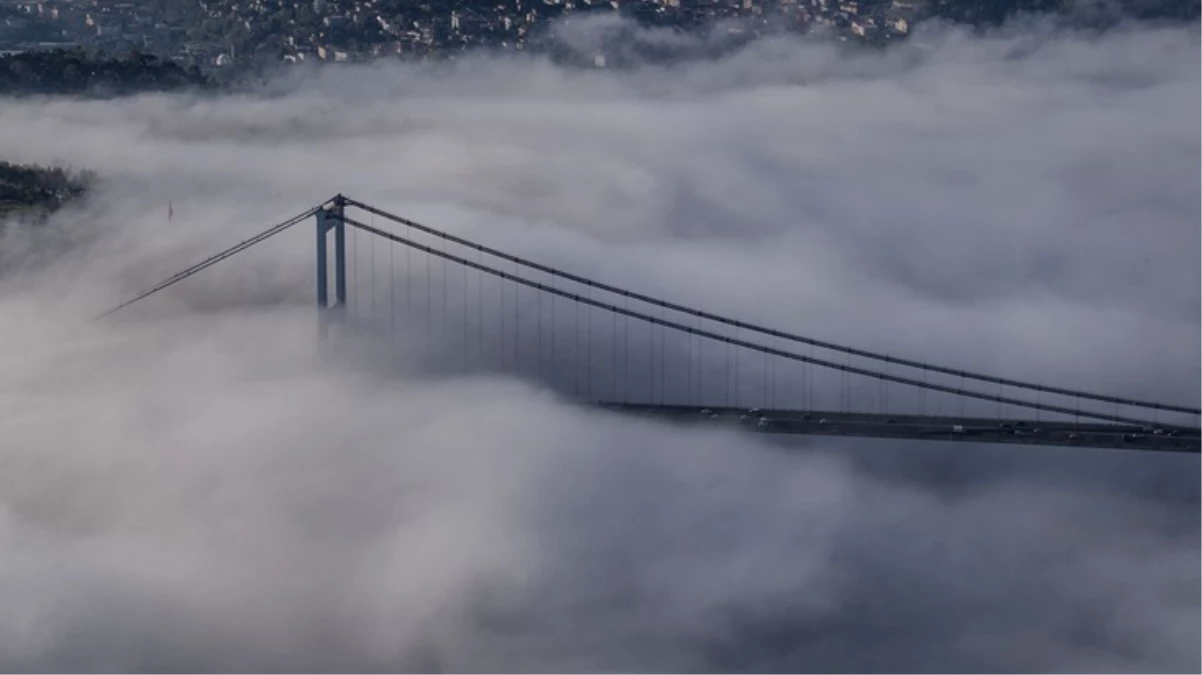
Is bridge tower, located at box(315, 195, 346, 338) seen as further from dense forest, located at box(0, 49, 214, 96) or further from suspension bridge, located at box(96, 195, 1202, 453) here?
dense forest, located at box(0, 49, 214, 96)

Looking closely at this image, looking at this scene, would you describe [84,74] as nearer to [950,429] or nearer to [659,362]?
[659,362]

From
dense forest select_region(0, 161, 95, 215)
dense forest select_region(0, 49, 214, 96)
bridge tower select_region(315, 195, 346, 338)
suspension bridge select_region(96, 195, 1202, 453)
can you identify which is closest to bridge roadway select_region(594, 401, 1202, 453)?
suspension bridge select_region(96, 195, 1202, 453)

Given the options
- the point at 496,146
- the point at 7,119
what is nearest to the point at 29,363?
the point at 7,119

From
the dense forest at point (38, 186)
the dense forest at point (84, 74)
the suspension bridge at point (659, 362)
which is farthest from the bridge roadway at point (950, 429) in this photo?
the dense forest at point (84, 74)

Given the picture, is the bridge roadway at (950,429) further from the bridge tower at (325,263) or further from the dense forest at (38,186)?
the dense forest at (38,186)

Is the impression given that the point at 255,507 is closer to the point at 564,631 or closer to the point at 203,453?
the point at 203,453
